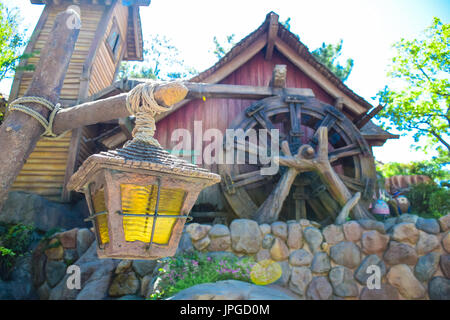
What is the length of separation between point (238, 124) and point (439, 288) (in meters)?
4.04

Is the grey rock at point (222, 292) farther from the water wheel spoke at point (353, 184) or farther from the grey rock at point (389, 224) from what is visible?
the water wheel spoke at point (353, 184)

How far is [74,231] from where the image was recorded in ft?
16.3

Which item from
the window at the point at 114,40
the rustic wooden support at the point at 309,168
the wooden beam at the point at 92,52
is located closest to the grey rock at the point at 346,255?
the rustic wooden support at the point at 309,168

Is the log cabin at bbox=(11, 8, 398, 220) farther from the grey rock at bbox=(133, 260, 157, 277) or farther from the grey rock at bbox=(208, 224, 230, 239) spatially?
the grey rock at bbox=(133, 260, 157, 277)

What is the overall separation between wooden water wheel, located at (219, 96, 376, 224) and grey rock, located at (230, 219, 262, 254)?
86 cm

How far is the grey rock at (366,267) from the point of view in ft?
15.0

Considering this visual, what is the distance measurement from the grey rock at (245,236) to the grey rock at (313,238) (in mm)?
723

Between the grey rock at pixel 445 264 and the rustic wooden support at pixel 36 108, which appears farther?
the grey rock at pixel 445 264

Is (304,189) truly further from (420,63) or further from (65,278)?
(420,63)

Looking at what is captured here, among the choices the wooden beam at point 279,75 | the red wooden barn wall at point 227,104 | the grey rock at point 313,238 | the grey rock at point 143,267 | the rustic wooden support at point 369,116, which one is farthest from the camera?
the rustic wooden support at point 369,116

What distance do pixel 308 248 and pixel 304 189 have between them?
73.5 inches

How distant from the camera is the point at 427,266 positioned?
4.55 m

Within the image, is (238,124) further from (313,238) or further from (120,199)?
(120,199)
